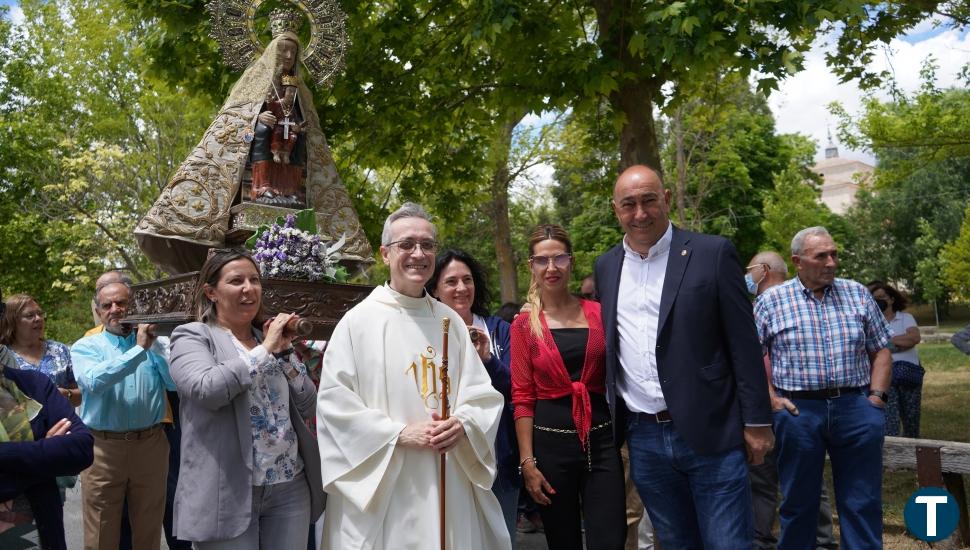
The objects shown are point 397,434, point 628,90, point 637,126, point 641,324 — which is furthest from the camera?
point 628,90

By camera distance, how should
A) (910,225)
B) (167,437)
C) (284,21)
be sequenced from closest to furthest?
(167,437) → (284,21) → (910,225)

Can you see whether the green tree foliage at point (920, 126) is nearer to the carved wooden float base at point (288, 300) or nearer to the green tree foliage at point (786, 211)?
the carved wooden float base at point (288, 300)

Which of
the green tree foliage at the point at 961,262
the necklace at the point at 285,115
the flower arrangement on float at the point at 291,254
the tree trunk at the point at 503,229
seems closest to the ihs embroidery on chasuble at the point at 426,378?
the flower arrangement on float at the point at 291,254

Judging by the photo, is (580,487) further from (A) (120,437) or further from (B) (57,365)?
(B) (57,365)

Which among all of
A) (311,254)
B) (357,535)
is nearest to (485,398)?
(357,535)

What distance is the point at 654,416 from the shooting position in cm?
396

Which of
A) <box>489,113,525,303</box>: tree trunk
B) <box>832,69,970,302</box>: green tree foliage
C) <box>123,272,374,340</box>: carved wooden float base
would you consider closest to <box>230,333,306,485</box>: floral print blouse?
<box>123,272,374,340</box>: carved wooden float base

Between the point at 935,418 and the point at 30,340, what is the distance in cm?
1227

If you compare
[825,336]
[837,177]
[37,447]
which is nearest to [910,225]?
[837,177]

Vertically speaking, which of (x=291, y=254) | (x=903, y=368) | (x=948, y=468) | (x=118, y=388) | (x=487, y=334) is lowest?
(x=948, y=468)

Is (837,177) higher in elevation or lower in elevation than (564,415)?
higher

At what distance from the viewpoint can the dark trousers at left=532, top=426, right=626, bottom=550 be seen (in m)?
4.19

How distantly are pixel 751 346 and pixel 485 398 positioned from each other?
1207 millimetres

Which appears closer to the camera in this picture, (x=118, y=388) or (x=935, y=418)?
(x=118, y=388)
